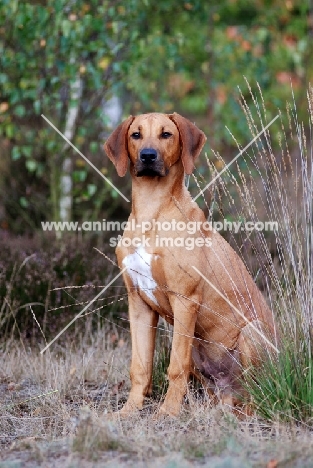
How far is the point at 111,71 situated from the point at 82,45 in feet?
1.88

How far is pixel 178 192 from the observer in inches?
179

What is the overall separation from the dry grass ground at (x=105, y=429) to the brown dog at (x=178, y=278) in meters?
0.23

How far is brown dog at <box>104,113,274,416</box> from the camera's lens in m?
4.31

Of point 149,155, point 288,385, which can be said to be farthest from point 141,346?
point 149,155

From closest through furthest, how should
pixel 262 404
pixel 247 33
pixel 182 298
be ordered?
pixel 262 404 → pixel 182 298 → pixel 247 33

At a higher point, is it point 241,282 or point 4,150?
point 4,150

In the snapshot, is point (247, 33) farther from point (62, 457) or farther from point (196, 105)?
point (62, 457)

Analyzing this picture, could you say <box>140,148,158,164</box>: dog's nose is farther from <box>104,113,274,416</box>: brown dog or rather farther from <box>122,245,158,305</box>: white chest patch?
<box>122,245,158,305</box>: white chest patch

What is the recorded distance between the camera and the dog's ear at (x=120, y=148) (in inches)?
182

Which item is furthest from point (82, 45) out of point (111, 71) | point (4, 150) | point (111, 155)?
point (111, 155)

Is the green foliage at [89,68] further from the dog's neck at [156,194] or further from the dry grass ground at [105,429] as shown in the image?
the dry grass ground at [105,429]

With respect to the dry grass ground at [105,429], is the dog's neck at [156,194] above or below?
above

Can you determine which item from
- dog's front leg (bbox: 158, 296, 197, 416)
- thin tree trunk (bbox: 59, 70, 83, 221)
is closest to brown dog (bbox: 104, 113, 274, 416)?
dog's front leg (bbox: 158, 296, 197, 416)

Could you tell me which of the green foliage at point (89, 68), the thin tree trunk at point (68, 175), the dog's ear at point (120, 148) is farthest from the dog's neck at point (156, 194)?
the thin tree trunk at point (68, 175)
